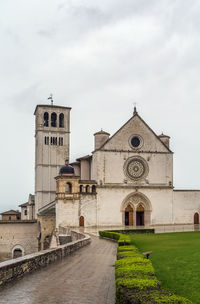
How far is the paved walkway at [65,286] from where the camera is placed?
1168cm

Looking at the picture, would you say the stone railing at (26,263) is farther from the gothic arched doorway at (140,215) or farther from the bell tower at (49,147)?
the bell tower at (49,147)

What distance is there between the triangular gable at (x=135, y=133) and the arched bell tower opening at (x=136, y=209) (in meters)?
7.09

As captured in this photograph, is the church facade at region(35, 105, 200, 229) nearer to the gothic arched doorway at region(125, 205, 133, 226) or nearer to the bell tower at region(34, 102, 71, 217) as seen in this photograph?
the gothic arched doorway at region(125, 205, 133, 226)

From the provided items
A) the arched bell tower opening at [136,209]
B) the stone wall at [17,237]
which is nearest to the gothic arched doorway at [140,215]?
the arched bell tower opening at [136,209]

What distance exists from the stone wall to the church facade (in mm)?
4724

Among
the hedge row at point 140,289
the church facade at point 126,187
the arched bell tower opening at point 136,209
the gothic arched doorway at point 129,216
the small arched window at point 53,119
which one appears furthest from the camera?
the small arched window at point 53,119

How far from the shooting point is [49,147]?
232 ft

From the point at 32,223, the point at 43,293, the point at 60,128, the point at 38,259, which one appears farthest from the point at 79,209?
the point at 43,293

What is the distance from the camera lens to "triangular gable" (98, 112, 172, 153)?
189ft

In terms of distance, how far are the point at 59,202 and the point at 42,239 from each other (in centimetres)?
827

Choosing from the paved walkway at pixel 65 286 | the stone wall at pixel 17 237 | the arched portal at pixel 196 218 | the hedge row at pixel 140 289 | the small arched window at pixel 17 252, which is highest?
the hedge row at pixel 140 289

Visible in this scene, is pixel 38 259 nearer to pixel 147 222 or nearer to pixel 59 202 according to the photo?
pixel 59 202

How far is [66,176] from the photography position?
2143 inches

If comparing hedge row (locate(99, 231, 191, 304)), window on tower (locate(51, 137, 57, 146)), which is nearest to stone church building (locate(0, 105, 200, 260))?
window on tower (locate(51, 137, 57, 146))
